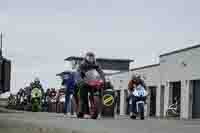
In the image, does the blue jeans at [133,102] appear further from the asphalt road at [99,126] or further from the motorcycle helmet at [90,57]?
the asphalt road at [99,126]

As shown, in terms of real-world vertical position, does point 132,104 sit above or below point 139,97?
below

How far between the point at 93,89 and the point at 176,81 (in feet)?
101

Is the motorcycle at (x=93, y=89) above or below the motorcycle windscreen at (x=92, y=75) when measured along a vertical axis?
below

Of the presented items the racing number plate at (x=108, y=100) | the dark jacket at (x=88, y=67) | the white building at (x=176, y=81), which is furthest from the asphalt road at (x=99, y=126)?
the white building at (x=176, y=81)

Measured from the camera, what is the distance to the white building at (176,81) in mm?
43594

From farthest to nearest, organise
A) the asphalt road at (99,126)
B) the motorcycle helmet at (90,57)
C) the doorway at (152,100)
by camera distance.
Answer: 1. the doorway at (152,100)
2. the motorcycle helmet at (90,57)
3. the asphalt road at (99,126)

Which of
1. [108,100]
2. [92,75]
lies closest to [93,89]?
[92,75]

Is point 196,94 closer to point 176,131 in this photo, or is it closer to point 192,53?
point 192,53

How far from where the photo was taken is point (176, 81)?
159 ft

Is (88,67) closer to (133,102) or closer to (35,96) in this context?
(133,102)

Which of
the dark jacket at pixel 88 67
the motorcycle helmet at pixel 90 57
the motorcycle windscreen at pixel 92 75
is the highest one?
the motorcycle helmet at pixel 90 57

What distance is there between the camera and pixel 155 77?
5575 cm

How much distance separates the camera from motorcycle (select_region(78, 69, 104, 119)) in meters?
18.0

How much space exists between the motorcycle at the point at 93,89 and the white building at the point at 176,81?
24.9 meters
